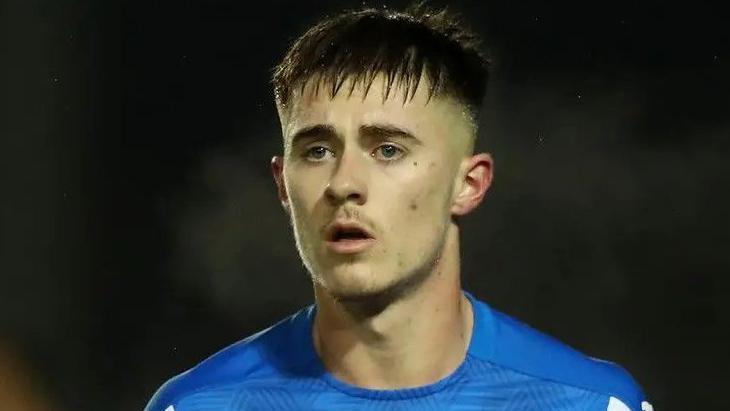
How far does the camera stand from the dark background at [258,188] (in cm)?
197

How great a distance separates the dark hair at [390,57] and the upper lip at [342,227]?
0.49 feet

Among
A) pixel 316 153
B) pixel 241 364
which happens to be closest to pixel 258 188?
pixel 241 364

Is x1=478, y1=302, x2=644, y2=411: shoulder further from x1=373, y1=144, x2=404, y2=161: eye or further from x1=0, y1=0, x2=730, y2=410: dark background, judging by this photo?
x1=0, y1=0, x2=730, y2=410: dark background

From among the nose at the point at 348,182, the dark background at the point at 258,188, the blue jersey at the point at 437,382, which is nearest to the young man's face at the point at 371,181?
the nose at the point at 348,182

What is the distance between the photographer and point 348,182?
4.41 ft

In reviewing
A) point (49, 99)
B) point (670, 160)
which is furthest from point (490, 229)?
point (49, 99)

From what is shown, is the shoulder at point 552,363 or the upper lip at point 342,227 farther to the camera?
the shoulder at point 552,363

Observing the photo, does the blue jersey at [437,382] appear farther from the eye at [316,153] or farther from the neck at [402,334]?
the eye at [316,153]

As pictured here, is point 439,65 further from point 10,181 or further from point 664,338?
point 10,181

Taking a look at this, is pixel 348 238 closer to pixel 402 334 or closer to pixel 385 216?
pixel 385 216

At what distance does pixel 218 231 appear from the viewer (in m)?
2.03

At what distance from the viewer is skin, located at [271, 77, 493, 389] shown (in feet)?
4.47

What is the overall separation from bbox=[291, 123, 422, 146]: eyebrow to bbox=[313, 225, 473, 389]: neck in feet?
0.48

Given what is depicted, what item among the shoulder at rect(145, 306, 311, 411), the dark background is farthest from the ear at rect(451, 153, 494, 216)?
the dark background
